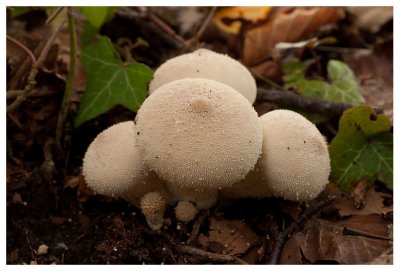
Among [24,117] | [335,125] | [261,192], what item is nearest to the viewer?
[261,192]

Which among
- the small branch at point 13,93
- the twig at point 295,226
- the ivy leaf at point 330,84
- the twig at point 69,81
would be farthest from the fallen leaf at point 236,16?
the small branch at point 13,93

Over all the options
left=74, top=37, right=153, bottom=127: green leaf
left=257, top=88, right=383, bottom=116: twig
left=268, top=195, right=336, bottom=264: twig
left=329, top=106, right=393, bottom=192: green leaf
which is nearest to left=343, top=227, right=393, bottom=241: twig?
left=268, top=195, right=336, bottom=264: twig

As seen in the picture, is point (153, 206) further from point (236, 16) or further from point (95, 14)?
point (236, 16)

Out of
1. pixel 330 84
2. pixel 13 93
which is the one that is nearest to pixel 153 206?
pixel 13 93

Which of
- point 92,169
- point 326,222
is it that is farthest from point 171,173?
point 326,222

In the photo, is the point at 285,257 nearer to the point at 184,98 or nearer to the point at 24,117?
the point at 184,98

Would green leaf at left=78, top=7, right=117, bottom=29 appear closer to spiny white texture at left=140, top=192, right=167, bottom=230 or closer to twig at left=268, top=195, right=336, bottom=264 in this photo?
spiny white texture at left=140, top=192, right=167, bottom=230

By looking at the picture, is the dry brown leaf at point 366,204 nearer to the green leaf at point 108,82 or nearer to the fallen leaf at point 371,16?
the green leaf at point 108,82
